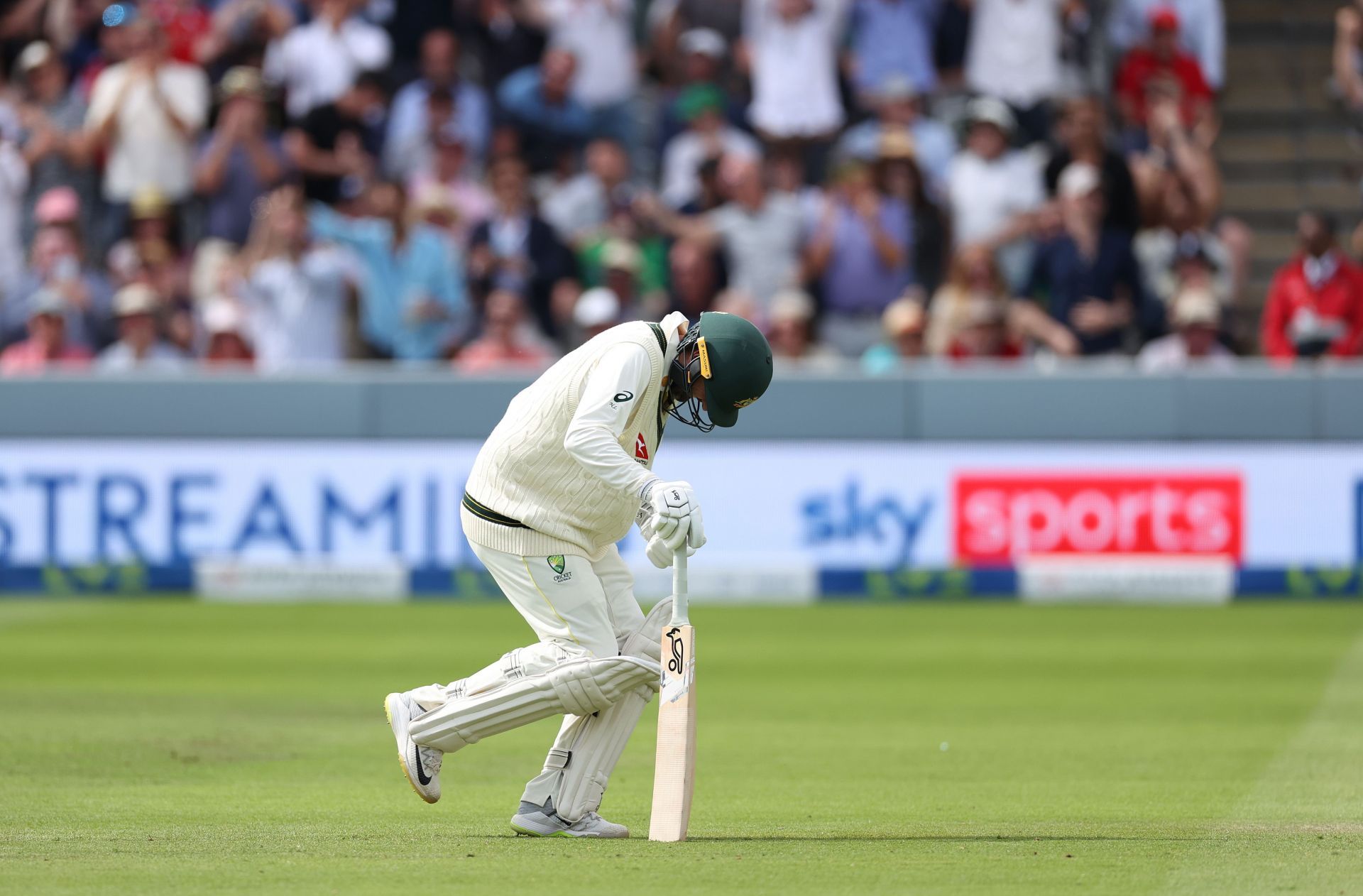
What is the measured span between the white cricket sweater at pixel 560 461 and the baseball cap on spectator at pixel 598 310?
8.56 metres

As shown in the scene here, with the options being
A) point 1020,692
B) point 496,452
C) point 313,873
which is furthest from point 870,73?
point 313,873

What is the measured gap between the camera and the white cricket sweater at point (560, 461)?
667 cm

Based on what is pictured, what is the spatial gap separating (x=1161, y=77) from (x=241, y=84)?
7.85 metres

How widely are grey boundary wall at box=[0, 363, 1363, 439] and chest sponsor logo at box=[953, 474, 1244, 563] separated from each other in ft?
1.13

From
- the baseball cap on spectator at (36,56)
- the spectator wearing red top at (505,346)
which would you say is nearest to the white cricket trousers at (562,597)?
the spectator wearing red top at (505,346)

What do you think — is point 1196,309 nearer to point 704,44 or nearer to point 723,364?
point 704,44

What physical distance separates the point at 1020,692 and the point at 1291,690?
145 cm

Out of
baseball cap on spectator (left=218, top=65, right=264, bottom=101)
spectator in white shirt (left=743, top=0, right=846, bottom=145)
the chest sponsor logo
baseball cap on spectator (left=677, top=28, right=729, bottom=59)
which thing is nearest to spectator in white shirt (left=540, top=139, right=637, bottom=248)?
baseball cap on spectator (left=677, top=28, right=729, bottom=59)

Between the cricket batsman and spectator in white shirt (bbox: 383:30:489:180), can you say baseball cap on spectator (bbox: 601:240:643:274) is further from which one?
the cricket batsman

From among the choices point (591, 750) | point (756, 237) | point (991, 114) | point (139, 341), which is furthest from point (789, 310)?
point (591, 750)

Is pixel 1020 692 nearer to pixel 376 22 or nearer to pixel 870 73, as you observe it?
pixel 870 73

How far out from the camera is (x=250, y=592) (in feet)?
50.5

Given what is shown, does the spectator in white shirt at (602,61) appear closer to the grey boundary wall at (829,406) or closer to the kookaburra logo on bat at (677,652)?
the grey boundary wall at (829,406)


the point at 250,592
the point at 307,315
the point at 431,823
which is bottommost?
the point at 250,592
